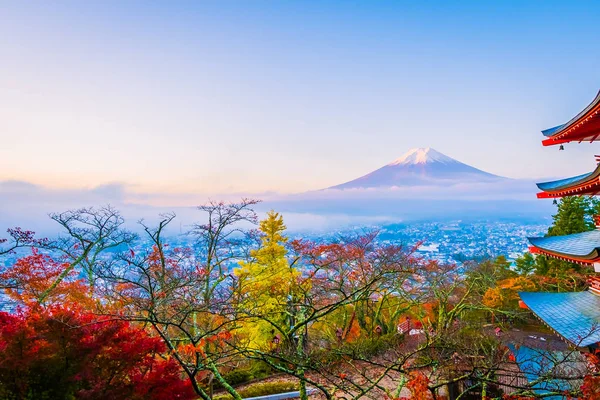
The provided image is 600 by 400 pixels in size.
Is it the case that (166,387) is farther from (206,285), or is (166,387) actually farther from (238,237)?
(238,237)

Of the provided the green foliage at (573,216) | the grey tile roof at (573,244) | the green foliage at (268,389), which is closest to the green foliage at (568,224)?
the green foliage at (573,216)

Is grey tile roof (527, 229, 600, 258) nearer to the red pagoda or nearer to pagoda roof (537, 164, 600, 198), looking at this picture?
the red pagoda

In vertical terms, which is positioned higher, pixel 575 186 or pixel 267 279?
pixel 575 186


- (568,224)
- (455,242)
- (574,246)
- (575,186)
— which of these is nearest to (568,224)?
(568,224)

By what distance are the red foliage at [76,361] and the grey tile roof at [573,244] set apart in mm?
6874

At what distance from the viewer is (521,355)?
8.61 m

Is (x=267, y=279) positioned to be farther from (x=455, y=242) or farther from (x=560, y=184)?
(x=455, y=242)

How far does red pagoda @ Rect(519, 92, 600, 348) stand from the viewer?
5.59 metres

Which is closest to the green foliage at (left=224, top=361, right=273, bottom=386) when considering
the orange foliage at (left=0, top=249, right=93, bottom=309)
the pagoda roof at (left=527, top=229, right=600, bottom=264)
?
the orange foliage at (left=0, top=249, right=93, bottom=309)

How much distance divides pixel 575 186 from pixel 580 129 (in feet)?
3.33

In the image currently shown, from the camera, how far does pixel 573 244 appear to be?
7.00 metres

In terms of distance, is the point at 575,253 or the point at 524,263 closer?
the point at 575,253

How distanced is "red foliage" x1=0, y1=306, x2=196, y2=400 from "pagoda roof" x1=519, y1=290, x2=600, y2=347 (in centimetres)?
595

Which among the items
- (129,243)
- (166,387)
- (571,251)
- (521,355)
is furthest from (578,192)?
(129,243)
